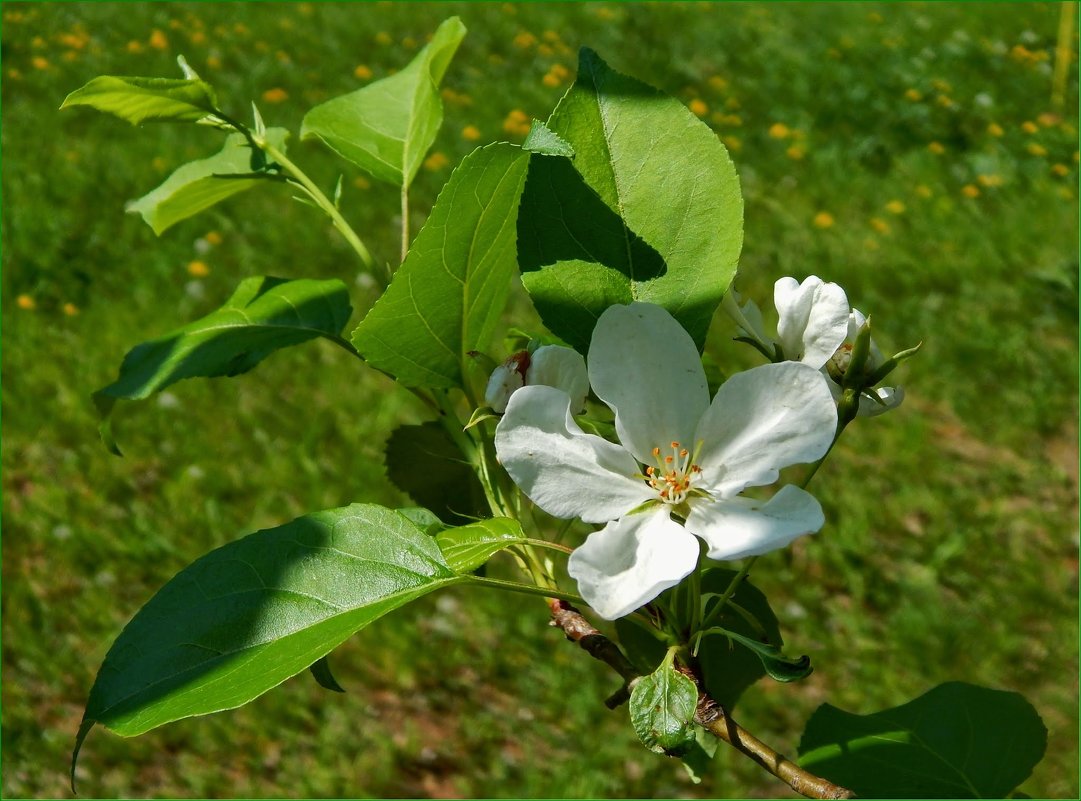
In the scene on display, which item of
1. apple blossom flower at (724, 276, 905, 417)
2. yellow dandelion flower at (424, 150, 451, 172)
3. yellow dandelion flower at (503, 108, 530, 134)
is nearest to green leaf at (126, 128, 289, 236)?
apple blossom flower at (724, 276, 905, 417)

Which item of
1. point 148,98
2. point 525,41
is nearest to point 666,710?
point 148,98

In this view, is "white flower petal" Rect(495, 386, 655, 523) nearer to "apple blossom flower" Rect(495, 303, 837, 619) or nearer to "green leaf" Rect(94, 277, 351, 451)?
"apple blossom flower" Rect(495, 303, 837, 619)

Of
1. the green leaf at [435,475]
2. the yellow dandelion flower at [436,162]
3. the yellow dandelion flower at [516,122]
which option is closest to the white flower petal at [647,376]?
the green leaf at [435,475]

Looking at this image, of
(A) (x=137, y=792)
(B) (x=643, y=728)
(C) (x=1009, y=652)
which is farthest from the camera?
(C) (x=1009, y=652)

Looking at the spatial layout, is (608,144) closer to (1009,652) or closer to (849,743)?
(849,743)

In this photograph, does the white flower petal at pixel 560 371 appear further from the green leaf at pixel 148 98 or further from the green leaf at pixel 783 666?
the green leaf at pixel 148 98

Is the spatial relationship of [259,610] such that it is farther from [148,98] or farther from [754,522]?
[148,98]

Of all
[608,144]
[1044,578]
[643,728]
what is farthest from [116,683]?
[1044,578]
